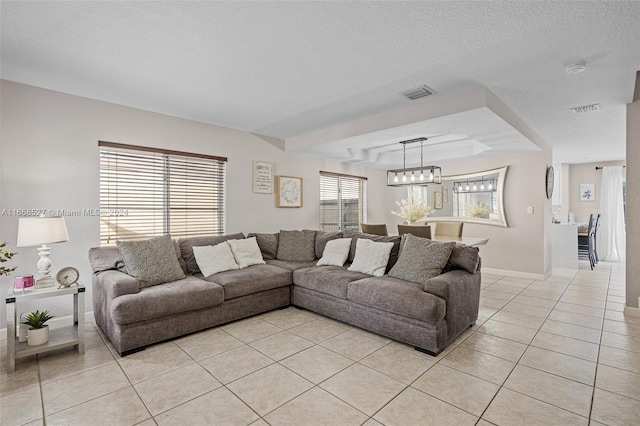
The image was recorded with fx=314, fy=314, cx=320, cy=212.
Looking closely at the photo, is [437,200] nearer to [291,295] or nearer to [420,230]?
[420,230]

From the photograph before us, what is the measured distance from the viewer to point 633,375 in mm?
2275

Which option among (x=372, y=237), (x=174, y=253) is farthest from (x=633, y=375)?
(x=174, y=253)

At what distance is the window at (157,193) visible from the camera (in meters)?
3.63

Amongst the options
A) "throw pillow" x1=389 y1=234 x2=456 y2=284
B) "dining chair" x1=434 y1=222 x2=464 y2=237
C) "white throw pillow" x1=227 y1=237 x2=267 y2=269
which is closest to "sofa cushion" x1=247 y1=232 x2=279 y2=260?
"white throw pillow" x1=227 y1=237 x2=267 y2=269

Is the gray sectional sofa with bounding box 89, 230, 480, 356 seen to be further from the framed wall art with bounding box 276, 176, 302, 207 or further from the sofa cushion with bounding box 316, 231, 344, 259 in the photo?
the framed wall art with bounding box 276, 176, 302, 207

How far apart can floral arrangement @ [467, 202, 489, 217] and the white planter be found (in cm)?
650

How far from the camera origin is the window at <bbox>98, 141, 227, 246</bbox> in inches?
143

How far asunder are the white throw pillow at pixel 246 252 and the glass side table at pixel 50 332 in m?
1.62

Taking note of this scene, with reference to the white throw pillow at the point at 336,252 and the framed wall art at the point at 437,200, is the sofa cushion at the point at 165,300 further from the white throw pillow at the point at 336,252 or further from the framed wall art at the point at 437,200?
the framed wall art at the point at 437,200

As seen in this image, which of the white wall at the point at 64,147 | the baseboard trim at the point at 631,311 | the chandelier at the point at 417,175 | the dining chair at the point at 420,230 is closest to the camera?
the white wall at the point at 64,147

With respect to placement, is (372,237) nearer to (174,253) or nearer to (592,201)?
(174,253)

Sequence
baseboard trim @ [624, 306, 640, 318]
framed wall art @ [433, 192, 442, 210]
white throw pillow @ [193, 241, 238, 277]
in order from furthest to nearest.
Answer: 1. framed wall art @ [433, 192, 442, 210]
2. white throw pillow @ [193, 241, 238, 277]
3. baseboard trim @ [624, 306, 640, 318]

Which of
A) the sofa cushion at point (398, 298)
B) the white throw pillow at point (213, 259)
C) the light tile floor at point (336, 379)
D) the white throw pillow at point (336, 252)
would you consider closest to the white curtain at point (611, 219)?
the light tile floor at point (336, 379)

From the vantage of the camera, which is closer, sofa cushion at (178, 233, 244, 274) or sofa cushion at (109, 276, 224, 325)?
sofa cushion at (109, 276, 224, 325)
